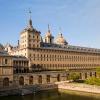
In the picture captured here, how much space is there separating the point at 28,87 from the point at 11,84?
4946 mm

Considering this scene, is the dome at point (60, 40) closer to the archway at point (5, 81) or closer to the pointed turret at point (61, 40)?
the pointed turret at point (61, 40)

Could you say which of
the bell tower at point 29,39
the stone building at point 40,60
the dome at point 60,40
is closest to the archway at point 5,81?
the stone building at point 40,60

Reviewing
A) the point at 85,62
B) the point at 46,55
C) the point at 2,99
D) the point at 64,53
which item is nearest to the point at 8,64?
the point at 2,99

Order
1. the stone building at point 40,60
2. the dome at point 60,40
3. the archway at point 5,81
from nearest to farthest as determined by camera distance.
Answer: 1. the archway at point 5,81
2. the stone building at point 40,60
3. the dome at point 60,40

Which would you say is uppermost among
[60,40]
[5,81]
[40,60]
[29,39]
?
[60,40]

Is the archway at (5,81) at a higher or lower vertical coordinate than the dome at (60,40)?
lower

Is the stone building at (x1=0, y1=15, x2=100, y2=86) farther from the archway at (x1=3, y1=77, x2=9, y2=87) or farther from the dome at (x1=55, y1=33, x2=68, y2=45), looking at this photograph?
the dome at (x1=55, y1=33, x2=68, y2=45)

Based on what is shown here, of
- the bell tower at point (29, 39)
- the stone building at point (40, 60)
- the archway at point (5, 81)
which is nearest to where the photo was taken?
the archway at point (5, 81)

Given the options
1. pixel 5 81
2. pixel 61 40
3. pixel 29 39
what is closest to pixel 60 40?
pixel 61 40

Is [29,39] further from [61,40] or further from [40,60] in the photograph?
[61,40]

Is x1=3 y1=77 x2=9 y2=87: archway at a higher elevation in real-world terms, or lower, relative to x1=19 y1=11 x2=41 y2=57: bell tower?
lower

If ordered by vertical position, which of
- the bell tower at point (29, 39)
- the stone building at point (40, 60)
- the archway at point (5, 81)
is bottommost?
the archway at point (5, 81)

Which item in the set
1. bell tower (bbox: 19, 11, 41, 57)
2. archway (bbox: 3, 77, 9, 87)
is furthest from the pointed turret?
archway (bbox: 3, 77, 9, 87)

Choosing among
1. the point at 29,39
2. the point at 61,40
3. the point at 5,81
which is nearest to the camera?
the point at 5,81
